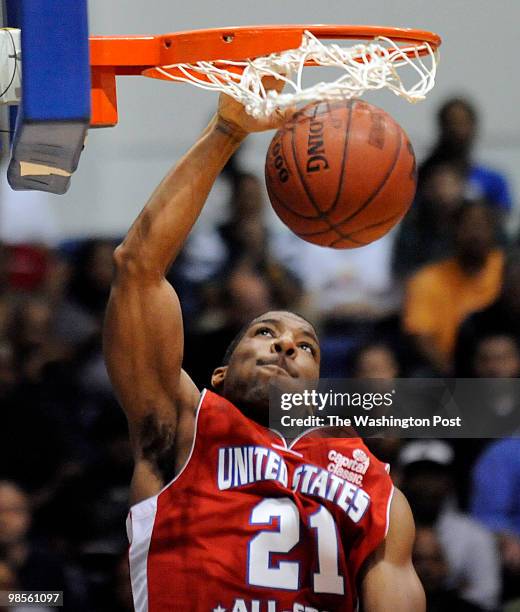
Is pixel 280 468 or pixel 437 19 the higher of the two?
pixel 437 19

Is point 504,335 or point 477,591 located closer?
point 477,591

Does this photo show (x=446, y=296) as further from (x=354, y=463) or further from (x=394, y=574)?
(x=394, y=574)

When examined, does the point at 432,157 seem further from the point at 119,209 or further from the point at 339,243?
the point at 339,243

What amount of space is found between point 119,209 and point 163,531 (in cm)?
214

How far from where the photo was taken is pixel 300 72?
111 inches

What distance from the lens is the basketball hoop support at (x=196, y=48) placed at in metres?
2.82

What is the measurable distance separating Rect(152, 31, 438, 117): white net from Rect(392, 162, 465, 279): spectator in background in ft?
5.19

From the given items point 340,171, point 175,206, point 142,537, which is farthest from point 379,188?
point 142,537

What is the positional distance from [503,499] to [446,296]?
30.8 inches

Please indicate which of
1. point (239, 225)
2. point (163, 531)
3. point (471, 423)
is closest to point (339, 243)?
point (163, 531)

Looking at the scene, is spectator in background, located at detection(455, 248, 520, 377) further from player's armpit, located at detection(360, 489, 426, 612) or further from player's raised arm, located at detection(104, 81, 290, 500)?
player's raised arm, located at detection(104, 81, 290, 500)

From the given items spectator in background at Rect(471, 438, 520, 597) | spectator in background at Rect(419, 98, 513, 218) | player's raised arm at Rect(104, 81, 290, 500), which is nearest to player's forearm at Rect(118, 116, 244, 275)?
player's raised arm at Rect(104, 81, 290, 500)

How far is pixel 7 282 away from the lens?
4.79m

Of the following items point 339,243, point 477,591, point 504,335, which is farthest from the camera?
point 504,335
